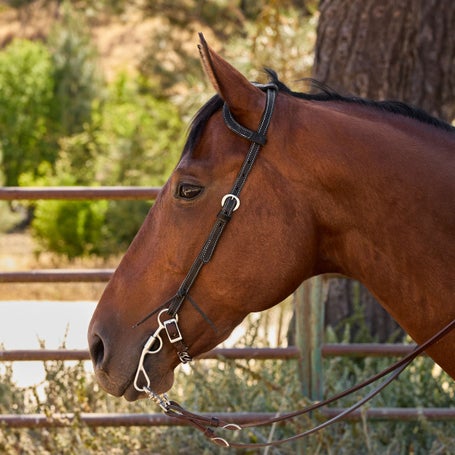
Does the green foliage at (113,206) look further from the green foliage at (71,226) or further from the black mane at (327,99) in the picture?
the black mane at (327,99)

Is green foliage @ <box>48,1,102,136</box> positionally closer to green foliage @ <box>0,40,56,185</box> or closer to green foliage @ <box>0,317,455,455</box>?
green foliage @ <box>0,40,56,185</box>

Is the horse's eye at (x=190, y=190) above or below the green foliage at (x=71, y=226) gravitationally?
above

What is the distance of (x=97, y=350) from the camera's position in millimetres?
2418

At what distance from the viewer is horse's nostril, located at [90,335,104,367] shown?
2.40 m

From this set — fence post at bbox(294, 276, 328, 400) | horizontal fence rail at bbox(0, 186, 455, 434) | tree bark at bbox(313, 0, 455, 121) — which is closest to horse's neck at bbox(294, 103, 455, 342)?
fence post at bbox(294, 276, 328, 400)

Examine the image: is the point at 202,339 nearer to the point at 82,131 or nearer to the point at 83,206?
the point at 83,206

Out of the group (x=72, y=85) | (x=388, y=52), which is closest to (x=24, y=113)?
(x=72, y=85)

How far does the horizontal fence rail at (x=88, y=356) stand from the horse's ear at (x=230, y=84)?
1.67m

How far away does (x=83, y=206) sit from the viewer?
14914 mm

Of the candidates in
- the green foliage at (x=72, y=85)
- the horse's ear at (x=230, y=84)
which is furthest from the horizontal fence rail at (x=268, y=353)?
the green foliage at (x=72, y=85)

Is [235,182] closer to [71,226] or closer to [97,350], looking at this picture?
[97,350]

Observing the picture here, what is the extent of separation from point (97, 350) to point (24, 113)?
19051 millimetres

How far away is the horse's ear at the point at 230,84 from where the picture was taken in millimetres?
2172

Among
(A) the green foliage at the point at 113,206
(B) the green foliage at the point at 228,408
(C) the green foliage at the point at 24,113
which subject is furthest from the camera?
(C) the green foliage at the point at 24,113
